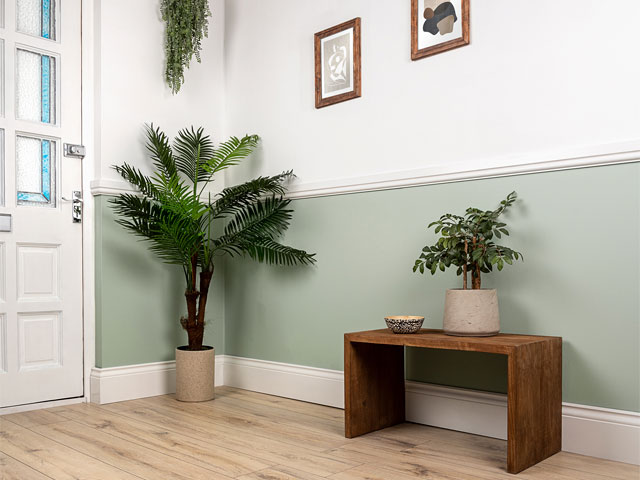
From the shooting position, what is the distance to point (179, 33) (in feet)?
10.6

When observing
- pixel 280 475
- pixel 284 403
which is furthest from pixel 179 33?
pixel 280 475

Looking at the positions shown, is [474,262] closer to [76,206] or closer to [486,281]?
[486,281]

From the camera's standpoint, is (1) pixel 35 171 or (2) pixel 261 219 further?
(2) pixel 261 219

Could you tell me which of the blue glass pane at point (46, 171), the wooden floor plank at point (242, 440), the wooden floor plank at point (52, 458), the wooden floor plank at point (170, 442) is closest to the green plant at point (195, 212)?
the blue glass pane at point (46, 171)

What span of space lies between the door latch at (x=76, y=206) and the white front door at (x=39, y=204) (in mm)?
19

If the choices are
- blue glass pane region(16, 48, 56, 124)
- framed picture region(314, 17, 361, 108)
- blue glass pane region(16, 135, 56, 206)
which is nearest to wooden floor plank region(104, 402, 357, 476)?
blue glass pane region(16, 135, 56, 206)

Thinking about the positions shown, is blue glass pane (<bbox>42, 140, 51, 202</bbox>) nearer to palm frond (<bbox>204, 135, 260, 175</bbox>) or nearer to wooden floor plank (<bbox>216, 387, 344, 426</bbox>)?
palm frond (<bbox>204, 135, 260, 175</bbox>)

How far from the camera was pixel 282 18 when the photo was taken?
3227 mm

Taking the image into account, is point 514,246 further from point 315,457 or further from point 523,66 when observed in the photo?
point 315,457

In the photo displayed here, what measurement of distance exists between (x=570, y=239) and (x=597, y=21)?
2.53ft

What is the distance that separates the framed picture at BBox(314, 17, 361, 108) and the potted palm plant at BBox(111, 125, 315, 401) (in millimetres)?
463

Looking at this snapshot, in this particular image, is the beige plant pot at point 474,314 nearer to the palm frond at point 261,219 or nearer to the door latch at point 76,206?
the palm frond at point 261,219

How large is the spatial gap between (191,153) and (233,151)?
→ 318mm

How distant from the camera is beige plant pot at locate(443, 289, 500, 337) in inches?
82.6
